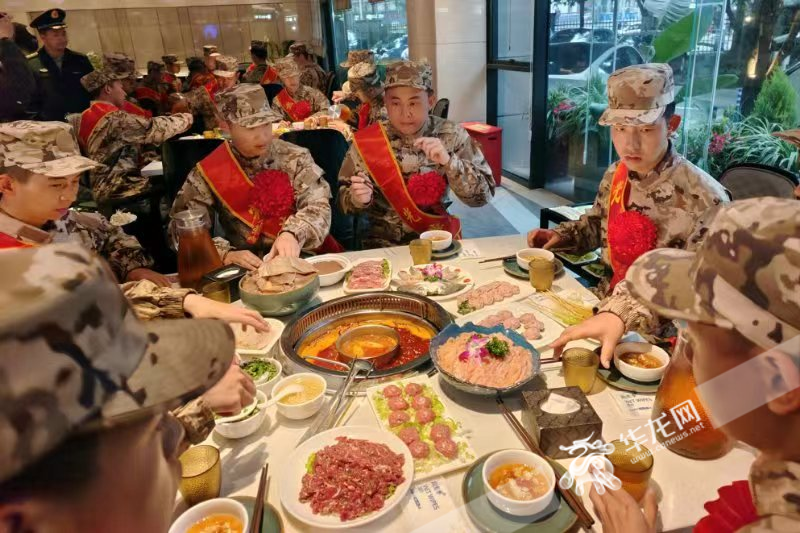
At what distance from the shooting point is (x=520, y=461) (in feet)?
3.90

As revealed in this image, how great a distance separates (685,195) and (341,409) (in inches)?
60.6

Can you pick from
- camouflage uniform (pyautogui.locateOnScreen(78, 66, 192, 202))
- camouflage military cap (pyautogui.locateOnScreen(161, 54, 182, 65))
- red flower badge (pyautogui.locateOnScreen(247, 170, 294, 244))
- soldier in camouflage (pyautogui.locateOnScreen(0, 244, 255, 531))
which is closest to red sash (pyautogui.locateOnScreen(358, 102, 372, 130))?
camouflage uniform (pyautogui.locateOnScreen(78, 66, 192, 202))

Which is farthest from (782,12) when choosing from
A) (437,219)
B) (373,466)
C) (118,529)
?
(118,529)

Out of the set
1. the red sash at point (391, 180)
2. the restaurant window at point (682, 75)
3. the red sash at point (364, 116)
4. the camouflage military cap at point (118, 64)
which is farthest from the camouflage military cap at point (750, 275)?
the camouflage military cap at point (118, 64)

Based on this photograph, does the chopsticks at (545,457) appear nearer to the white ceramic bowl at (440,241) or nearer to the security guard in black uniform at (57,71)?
the white ceramic bowl at (440,241)

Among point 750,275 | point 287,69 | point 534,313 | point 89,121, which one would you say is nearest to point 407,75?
point 534,313

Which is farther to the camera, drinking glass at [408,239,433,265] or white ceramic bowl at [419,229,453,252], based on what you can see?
white ceramic bowl at [419,229,453,252]

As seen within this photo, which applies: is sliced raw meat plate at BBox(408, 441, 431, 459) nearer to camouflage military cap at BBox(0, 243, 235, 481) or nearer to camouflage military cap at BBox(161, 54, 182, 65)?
camouflage military cap at BBox(0, 243, 235, 481)

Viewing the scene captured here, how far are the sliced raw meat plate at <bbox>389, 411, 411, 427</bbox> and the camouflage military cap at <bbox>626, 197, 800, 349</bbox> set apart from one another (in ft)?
2.65

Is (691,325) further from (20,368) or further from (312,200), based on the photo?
(312,200)

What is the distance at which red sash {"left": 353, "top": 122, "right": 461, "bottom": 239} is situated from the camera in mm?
3082

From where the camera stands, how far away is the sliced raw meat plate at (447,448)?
1.26 meters

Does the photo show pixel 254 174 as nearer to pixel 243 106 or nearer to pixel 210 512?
pixel 243 106

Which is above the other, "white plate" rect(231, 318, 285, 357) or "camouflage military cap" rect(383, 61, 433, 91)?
"camouflage military cap" rect(383, 61, 433, 91)
